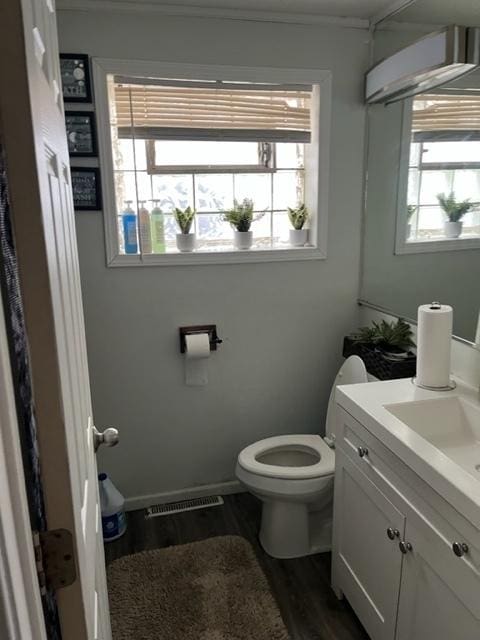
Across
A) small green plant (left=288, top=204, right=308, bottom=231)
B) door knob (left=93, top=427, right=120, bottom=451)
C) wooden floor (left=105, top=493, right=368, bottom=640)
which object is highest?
small green plant (left=288, top=204, right=308, bottom=231)

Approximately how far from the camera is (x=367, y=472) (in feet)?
5.12

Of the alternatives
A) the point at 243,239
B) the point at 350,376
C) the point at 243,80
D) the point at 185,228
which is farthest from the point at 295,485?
the point at 243,80

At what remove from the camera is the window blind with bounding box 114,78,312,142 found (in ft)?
6.95

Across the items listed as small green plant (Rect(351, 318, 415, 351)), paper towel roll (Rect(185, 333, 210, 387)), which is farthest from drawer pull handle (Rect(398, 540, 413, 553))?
paper towel roll (Rect(185, 333, 210, 387))

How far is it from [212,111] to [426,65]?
939mm

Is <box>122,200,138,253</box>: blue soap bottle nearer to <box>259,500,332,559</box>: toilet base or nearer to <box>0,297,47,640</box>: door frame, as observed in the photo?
<box>259,500,332,559</box>: toilet base

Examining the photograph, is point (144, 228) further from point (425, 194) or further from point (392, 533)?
point (392, 533)

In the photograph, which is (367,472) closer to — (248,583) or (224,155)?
(248,583)

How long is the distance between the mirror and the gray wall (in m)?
0.11

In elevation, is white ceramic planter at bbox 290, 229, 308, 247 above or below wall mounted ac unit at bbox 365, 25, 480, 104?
below

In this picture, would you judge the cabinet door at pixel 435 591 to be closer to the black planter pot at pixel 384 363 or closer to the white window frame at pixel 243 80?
the black planter pot at pixel 384 363

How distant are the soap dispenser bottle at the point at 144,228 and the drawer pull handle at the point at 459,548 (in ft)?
5.52

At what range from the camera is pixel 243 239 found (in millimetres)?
2316

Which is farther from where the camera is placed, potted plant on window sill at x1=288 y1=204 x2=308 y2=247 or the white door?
potted plant on window sill at x1=288 y1=204 x2=308 y2=247
